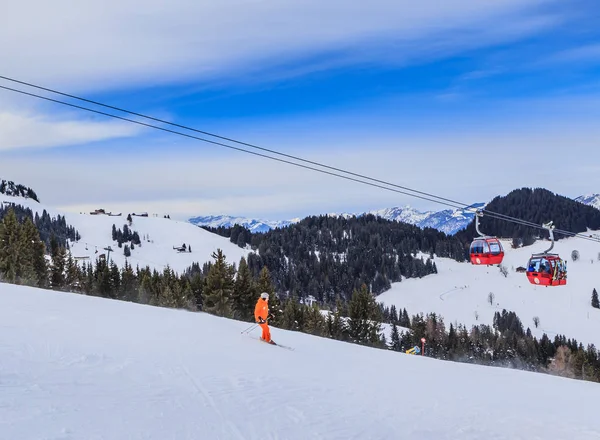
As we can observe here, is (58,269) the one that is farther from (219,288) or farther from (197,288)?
(219,288)

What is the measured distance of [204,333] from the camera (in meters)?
18.7

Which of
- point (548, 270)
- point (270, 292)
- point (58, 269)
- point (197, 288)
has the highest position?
point (58, 269)

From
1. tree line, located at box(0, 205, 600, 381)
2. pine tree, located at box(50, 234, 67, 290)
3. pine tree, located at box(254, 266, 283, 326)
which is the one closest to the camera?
tree line, located at box(0, 205, 600, 381)

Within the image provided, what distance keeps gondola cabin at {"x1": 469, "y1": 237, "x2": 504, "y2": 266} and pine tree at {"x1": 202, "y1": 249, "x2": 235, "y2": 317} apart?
28.5 meters

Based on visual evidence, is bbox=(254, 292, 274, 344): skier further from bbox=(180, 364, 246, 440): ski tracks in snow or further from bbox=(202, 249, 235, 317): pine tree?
bbox=(202, 249, 235, 317): pine tree

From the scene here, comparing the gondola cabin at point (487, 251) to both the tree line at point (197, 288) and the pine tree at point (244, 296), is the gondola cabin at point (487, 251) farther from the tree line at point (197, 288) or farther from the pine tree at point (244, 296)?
the pine tree at point (244, 296)

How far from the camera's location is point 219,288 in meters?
48.6

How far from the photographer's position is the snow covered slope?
7930mm

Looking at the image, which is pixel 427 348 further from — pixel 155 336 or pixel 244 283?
pixel 155 336

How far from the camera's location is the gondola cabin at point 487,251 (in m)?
23.1

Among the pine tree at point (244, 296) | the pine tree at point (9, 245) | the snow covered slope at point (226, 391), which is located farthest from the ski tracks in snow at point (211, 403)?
the pine tree at point (9, 245)

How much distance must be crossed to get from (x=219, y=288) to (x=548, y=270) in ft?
106

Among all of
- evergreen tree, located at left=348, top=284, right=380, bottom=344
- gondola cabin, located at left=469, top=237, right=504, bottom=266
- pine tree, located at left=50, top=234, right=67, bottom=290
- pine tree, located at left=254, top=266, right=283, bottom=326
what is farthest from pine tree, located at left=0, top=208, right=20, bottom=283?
gondola cabin, located at left=469, top=237, right=504, bottom=266

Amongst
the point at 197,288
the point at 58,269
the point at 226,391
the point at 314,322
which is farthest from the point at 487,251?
the point at 58,269
